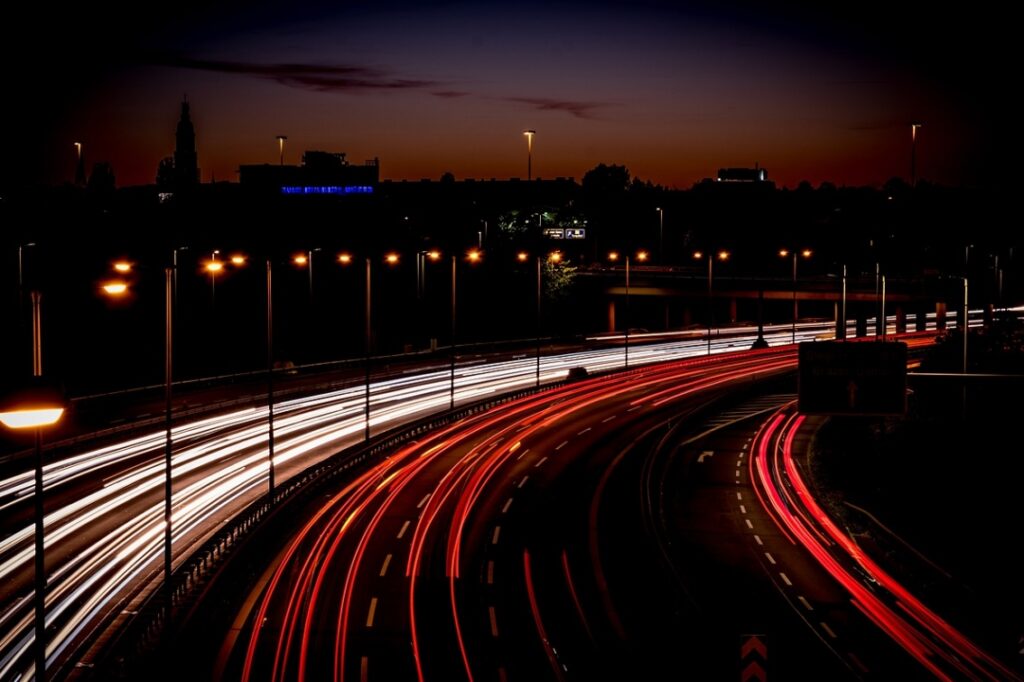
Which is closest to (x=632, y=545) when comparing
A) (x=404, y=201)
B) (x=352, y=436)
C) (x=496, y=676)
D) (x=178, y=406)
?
(x=496, y=676)

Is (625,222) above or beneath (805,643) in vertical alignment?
above

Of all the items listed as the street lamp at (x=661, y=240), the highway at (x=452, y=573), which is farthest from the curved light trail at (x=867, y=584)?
the street lamp at (x=661, y=240)

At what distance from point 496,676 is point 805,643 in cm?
719

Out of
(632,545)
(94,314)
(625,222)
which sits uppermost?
(625,222)

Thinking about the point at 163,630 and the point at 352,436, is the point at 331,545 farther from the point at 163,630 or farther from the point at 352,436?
the point at 352,436

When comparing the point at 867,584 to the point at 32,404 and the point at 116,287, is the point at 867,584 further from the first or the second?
the point at 32,404

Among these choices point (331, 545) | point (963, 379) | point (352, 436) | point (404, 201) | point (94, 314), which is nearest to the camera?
point (963, 379)

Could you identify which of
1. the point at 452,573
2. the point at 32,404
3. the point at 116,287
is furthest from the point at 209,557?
the point at 32,404

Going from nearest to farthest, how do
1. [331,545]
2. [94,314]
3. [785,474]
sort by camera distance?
[331,545] → [785,474] → [94,314]

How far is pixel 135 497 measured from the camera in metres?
35.6

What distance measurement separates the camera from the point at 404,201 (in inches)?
7485

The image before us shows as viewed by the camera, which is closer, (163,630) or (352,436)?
(163,630)

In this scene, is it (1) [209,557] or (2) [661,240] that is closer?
(1) [209,557]

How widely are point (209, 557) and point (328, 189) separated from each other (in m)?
113
